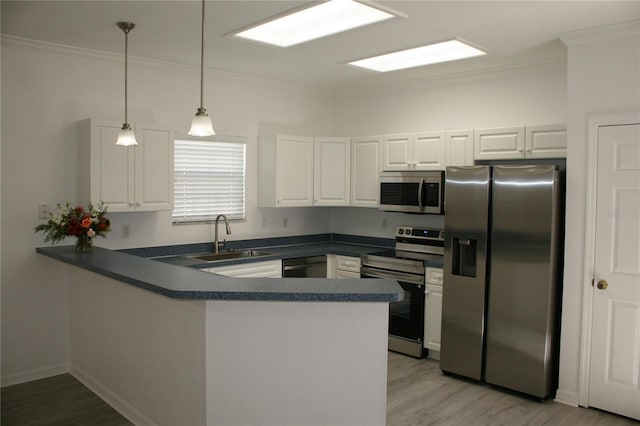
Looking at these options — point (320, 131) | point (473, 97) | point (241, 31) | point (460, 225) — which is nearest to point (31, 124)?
point (241, 31)

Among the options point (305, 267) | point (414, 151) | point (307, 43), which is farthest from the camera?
point (305, 267)

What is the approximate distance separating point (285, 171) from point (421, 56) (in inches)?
70.0

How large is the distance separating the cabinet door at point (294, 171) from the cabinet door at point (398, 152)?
0.81 metres

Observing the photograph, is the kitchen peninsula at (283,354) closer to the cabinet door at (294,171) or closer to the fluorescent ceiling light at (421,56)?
the fluorescent ceiling light at (421,56)

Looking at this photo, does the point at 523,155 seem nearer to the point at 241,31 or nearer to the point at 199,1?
the point at 241,31

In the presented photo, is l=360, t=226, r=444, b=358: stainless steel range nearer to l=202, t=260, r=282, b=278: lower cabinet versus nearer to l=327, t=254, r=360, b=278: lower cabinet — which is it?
l=327, t=254, r=360, b=278: lower cabinet

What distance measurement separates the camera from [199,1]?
10.7 feet

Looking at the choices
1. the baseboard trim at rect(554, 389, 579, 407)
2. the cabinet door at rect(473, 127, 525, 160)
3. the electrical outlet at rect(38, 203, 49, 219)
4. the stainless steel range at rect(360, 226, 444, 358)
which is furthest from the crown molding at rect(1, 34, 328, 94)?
the baseboard trim at rect(554, 389, 579, 407)

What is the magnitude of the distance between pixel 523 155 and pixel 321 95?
257 cm

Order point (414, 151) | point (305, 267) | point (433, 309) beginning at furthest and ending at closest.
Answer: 1. point (305, 267)
2. point (414, 151)
3. point (433, 309)

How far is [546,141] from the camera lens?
438 centimetres

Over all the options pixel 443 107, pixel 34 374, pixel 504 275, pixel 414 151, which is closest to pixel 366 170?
pixel 414 151

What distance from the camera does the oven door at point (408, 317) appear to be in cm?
493

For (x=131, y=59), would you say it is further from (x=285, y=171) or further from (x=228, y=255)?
(x=228, y=255)
